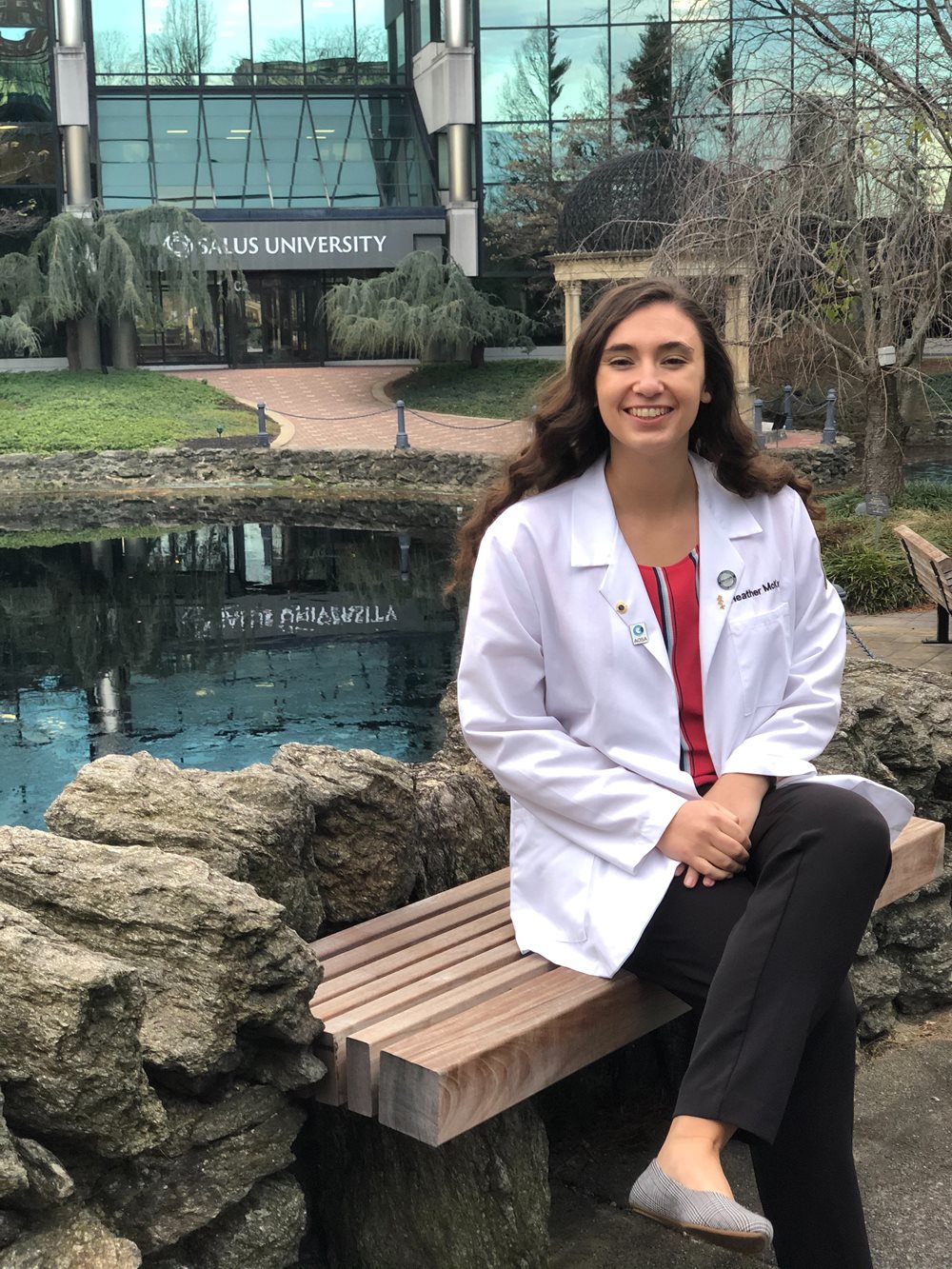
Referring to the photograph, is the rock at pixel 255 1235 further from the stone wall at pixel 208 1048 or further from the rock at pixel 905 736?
the rock at pixel 905 736

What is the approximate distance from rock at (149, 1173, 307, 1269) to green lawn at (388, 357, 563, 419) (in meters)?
25.5

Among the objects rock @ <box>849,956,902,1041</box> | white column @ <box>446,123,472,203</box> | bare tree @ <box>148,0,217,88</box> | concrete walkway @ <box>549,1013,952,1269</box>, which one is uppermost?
bare tree @ <box>148,0,217,88</box>

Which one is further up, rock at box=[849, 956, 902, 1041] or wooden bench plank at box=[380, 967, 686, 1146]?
wooden bench plank at box=[380, 967, 686, 1146]

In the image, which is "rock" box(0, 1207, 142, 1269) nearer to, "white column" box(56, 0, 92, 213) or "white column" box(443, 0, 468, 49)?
"white column" box(56, 0, 92, 213)

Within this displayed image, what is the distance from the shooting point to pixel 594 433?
9.70ft

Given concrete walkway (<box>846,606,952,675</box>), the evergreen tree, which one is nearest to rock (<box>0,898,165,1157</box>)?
concrete walkway (<box>846,606,952,675</box>)

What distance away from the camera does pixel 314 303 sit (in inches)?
1417

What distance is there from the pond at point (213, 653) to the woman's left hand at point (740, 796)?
17.0 feet

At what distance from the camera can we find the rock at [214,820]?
8.58 ft

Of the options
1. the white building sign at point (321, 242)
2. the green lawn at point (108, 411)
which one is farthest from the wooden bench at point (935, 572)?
the white building sign at point (321, 242)

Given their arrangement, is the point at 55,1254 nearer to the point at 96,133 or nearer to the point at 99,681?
the point at 99,681

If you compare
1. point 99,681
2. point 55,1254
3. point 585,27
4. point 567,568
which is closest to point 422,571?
point 99,681

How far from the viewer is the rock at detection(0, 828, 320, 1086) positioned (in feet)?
7.13

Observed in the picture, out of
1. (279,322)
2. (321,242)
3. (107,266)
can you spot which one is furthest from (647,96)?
(107,266)
